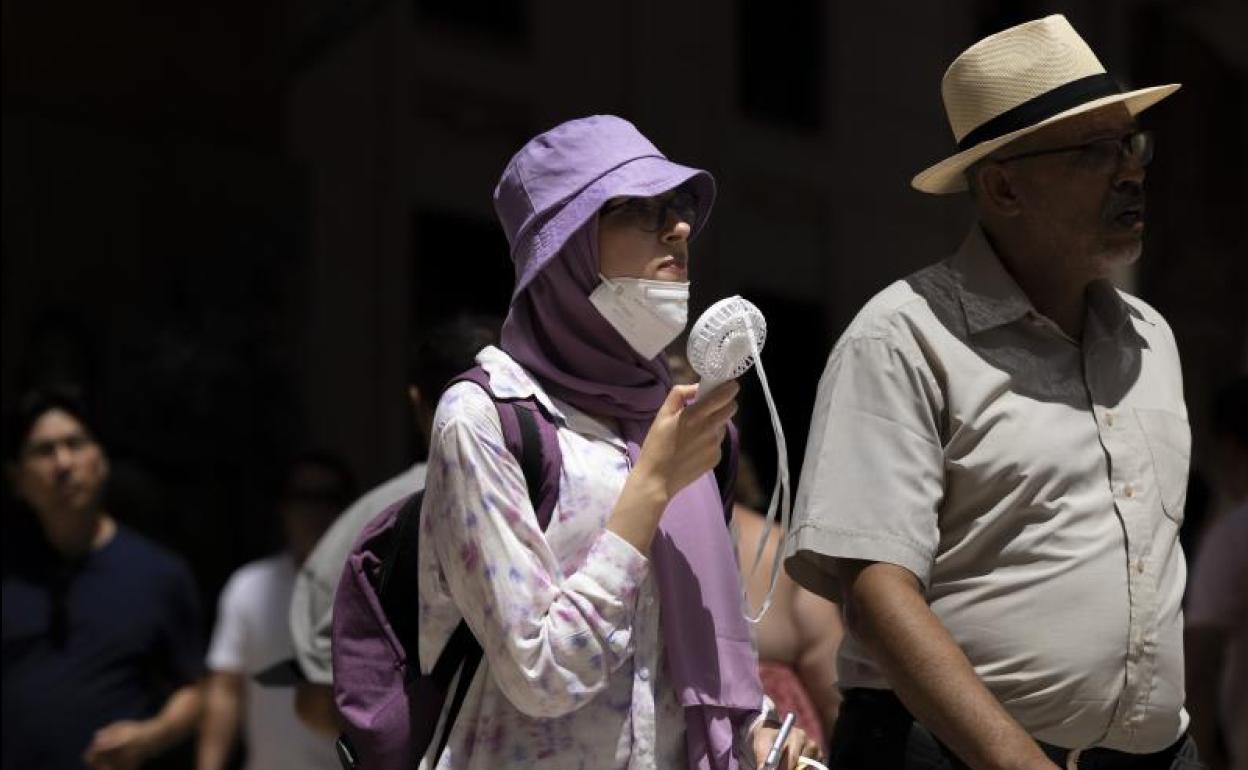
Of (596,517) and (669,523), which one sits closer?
(596,517)

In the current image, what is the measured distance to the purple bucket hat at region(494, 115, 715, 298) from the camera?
150 inches

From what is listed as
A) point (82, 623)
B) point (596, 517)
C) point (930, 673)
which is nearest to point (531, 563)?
point (596, 517)

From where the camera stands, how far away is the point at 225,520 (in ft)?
39.8

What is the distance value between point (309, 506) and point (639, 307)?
183 inches

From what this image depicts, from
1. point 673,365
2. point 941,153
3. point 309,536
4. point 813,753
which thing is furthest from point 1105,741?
point 941,153

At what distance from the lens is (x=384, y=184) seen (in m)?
13.3

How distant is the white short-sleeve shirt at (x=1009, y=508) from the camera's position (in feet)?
13.3

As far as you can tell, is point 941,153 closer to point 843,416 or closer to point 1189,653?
point 1189,653

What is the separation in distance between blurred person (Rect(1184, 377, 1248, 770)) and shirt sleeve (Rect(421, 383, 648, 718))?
10.4 ft

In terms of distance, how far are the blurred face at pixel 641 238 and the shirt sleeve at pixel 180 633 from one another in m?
4.06

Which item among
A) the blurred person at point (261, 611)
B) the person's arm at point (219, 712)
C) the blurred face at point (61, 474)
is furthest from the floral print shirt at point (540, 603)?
the person's arm at point (219, 712)

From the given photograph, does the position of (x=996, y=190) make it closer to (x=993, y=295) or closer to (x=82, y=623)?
(x=993, y=295)

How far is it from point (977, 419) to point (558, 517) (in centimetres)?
83

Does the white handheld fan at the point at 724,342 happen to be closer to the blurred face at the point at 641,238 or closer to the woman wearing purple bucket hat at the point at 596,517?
the woman wearing purple bucket hat at the point at 596,517
